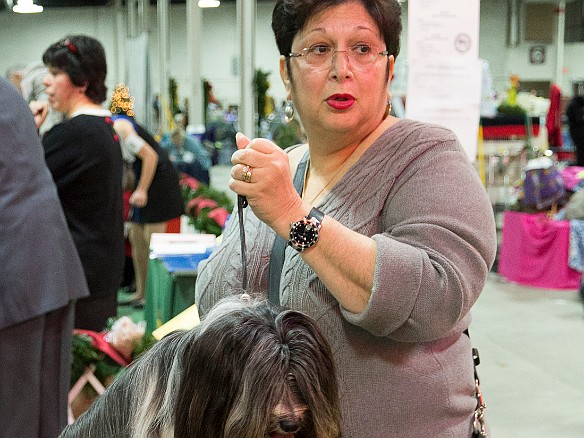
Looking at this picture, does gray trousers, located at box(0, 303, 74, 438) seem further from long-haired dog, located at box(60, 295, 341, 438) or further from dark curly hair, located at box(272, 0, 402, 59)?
long-haired dog, located at box(60, 295, 341, 438)

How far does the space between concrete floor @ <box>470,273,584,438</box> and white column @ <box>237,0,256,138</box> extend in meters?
1.88

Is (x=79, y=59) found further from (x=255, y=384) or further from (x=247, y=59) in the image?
(x=255, y=384)

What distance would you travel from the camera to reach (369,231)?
4.24 ft

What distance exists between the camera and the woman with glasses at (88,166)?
318cm

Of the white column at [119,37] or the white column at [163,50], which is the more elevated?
the white column at [119,37]

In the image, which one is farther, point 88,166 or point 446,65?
point 88,166

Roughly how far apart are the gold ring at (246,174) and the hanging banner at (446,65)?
1.87m

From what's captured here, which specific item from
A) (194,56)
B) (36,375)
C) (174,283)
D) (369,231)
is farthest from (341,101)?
(194,56)

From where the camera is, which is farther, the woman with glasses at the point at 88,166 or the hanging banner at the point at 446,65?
the woman with glasses at the point at 88,166

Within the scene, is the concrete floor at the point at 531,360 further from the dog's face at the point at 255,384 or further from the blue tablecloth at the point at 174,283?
the dog's face at the point at 255,384

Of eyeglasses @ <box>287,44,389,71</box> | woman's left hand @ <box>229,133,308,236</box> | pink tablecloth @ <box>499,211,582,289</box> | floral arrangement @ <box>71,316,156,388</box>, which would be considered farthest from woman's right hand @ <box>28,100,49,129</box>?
pink tablecloth @ <box>499,211,582,289</box>

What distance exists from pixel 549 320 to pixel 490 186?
11.3 feet

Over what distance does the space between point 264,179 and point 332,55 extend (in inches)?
12.2

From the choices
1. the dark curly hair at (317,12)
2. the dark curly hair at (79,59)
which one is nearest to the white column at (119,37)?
the dark curly hair at (79,59)
